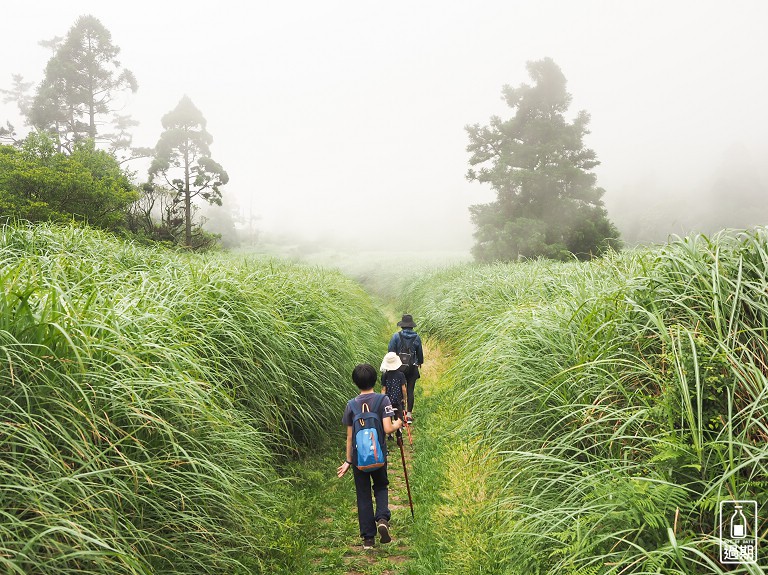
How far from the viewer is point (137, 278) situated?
4730 mm

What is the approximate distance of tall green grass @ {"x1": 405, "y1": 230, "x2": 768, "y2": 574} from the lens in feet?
6.65

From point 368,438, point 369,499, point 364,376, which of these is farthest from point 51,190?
point 369,499

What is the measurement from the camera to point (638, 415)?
247cm

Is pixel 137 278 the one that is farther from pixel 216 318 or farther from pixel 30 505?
pixel 30 505

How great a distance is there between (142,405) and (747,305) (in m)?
4.35

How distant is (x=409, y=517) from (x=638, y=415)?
2613mm

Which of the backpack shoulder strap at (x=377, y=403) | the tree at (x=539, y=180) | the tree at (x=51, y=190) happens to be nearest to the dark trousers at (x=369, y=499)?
the backpack shoulder strap at (x=377, y=403)

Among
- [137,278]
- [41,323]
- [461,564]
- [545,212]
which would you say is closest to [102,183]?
[137,278]

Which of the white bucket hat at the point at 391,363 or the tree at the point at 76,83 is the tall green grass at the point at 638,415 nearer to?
the white bucket hat at the point at 391,363

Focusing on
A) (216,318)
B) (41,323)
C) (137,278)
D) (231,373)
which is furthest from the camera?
(137,278)

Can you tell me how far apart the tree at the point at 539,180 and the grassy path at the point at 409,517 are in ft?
65.1

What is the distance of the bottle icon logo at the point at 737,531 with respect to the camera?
1.75 meters

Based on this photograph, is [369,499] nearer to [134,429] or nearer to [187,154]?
[134,429]

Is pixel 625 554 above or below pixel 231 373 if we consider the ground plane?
below
